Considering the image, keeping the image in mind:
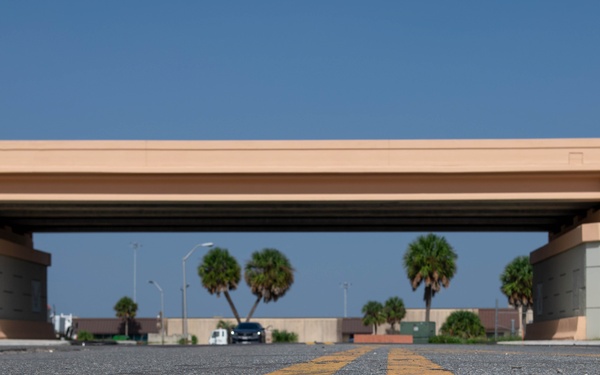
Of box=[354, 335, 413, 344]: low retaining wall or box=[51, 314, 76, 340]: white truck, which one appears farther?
box=[51, 314, 76, 340]: white truck

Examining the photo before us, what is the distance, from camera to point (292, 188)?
3700 centimetres

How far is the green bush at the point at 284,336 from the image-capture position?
9041 cm

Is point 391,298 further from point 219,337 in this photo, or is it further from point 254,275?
point 219,337

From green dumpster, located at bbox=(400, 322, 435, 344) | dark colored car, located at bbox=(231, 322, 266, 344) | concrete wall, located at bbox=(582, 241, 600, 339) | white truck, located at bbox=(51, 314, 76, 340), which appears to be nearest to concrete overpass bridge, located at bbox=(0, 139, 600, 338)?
concrete wall, located at bbox=(582, 241, 600, 339)

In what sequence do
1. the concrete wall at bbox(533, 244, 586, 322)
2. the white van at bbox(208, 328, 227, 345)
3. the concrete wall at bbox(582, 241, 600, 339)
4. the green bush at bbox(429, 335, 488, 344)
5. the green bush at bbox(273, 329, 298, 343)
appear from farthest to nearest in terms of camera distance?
1. the green bush at bbox(273, 329, 298, 343)
2. the white van at bbox(208, 328, 227, 345)
3. the green bush at bbox(429, 335, 488, 344)
4. the concrete wall at bbox(533, 244, 586, 322)
5. the concrete wall at bbox(582, 241, 600, 339)

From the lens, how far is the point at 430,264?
79312 millimetres

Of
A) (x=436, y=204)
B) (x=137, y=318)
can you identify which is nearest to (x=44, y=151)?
(x=436, y=204)

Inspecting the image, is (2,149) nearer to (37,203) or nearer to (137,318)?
(37,203)

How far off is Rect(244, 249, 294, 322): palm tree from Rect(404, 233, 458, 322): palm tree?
14.1 meters

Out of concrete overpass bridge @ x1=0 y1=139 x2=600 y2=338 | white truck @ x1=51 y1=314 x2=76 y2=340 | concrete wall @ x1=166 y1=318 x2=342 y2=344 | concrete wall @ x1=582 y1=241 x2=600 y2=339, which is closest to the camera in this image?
concrete wall @ x1=582 y1=241 x2=600 y2=339

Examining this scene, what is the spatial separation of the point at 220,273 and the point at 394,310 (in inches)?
653

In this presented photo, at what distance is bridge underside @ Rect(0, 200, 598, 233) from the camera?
38094 millimetres

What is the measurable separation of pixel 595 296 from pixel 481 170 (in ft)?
19.2

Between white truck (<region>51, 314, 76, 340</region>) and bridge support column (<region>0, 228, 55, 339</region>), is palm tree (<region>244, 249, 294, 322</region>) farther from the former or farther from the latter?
bridge support column (<region>0, 228, 55, 339</region>)
